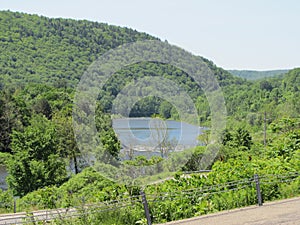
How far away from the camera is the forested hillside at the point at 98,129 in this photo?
29.7 ft

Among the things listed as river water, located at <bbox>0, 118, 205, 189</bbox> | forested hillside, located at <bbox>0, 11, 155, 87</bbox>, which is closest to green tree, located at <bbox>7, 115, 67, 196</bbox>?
river water, located at <bbox>0, 118, 205, 189</bbox>

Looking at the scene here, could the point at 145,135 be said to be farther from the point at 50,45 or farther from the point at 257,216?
the point at 50,45

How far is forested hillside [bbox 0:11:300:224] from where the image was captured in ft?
29.7

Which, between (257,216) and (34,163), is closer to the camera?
(257,216)

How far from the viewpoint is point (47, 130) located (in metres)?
29.9

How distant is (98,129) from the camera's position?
783 inches

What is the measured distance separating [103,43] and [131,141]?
9703cm

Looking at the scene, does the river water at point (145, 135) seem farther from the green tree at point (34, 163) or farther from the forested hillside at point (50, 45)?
the forested hillside at point (50, 45)

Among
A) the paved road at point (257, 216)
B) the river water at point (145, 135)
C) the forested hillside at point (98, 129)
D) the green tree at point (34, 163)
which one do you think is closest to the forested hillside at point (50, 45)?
the forested hillside at point (98, 129)

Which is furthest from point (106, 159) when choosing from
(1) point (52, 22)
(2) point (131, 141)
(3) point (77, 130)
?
(1) point (52, 22)

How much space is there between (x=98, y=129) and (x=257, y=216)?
13.5 meters

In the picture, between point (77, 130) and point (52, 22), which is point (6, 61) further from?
point (77, 130)

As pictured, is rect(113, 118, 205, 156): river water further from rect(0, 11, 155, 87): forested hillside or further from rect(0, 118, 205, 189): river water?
rect(0, 11, 155, 87): forested hillside

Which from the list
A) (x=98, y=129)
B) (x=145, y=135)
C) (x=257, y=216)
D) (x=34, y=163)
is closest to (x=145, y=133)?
(x=145, y=135)
